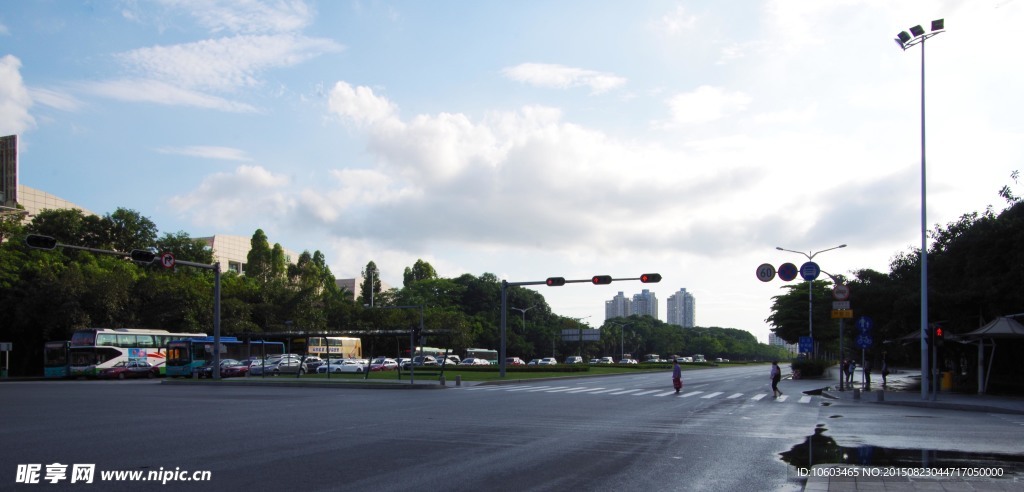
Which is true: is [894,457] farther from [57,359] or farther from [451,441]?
[57,359]

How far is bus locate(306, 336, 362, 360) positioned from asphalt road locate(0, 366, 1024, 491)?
48.3 metres

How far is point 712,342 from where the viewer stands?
159125 millimetres

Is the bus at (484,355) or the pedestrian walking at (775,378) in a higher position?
the pedestrian walking at (775,378)

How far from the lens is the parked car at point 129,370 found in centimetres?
5020

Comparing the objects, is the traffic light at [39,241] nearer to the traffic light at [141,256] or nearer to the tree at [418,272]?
the traffic light at [141,256]

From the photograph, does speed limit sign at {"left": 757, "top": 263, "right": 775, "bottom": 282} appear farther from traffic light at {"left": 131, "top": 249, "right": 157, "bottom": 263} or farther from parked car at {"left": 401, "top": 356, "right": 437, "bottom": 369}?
parked car at {"left": 401, "top": 356, "right": 437, "bottom": 369}

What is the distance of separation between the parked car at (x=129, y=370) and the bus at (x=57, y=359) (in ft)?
9.51

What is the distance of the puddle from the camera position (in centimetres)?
1062

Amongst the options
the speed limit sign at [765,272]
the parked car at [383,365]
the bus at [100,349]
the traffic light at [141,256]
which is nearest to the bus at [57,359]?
the bus at [100,349]

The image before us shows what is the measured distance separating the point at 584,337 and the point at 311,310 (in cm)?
3282

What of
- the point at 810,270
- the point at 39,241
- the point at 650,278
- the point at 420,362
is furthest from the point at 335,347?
the point at 810,270

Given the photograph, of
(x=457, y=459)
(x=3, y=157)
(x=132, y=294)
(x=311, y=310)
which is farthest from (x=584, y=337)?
(x=457, y=459)

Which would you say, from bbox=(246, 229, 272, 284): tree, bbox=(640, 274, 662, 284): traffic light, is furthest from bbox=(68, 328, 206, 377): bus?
bbox=(246, 229, 272, 284): tree

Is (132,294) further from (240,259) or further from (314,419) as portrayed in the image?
(240,259)
